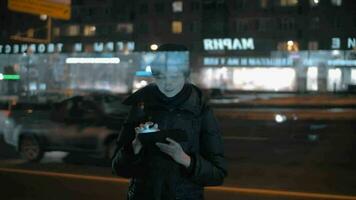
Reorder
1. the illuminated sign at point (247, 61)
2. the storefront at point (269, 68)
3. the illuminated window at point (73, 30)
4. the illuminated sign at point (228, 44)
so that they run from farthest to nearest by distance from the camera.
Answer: the illuminated window at point (73, 30) → the illuminated sign at point (228, 44) → the illuminated sign at point (247, 61) → the storefront at point (269, 68)

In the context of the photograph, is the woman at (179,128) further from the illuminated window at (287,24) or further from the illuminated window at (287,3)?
the illuminated window at (287,3)

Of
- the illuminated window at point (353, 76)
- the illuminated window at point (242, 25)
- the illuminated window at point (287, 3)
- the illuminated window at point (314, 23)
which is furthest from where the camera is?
the illuminated window at point (242, 25)

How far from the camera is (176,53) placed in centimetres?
267

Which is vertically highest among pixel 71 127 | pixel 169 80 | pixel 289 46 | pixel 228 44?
pixel 228 44

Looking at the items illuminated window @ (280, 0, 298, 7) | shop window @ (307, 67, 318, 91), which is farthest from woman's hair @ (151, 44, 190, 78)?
illuminated window @ (280, 0, 298, 7)

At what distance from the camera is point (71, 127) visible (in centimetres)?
1193

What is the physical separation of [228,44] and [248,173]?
→ 54246mm

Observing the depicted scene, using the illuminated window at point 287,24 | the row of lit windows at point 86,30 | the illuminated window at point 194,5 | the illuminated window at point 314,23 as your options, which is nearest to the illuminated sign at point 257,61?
the illuminated window at point 314,23

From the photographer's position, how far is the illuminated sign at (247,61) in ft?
188

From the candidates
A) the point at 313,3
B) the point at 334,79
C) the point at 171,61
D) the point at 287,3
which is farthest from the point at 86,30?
the point at 171,61

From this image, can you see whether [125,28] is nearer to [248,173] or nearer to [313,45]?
[313,45]

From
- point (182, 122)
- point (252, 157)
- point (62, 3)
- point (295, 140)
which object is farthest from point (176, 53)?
point (295, 140)

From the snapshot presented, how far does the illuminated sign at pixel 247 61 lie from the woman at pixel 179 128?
5458 centimetres

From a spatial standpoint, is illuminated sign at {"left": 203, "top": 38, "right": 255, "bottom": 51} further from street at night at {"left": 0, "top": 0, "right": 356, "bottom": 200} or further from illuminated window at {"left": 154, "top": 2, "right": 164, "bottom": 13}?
street at night at {"left": 0, "top": 0, "right": 356, "bottom": 200}
